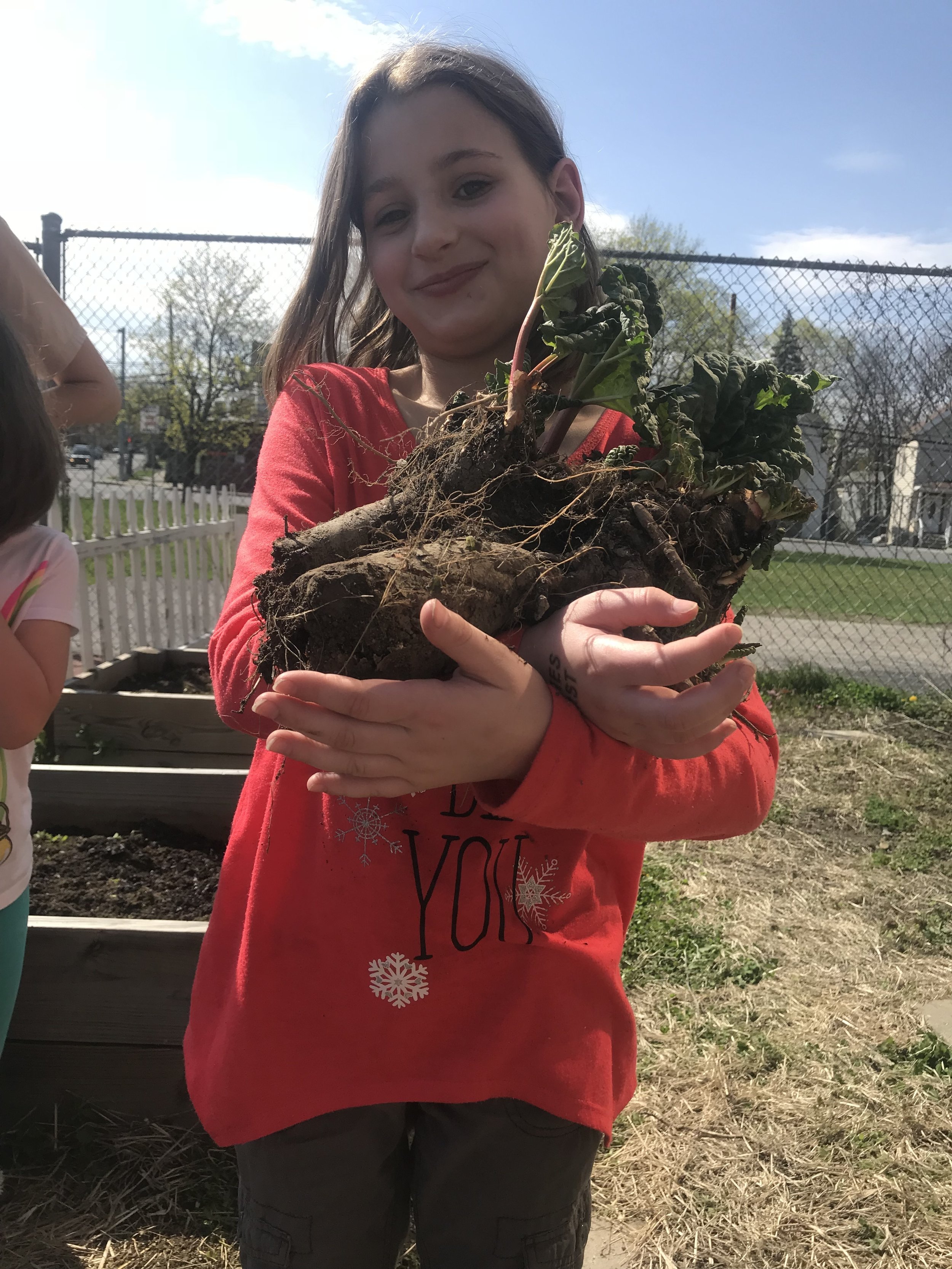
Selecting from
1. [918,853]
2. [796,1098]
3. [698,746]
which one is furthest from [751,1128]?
[918,853]

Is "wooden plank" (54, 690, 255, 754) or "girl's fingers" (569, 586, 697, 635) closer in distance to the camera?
"girl's fingers" (569, 586, 697, 635)

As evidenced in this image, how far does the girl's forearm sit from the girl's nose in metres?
1.25

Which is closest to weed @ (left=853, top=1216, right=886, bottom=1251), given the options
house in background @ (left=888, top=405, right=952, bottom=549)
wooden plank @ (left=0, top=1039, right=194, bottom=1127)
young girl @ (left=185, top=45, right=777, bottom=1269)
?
young girl @ (left=185, top=45, right=777, bottom=1269)

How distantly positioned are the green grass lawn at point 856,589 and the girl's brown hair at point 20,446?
6961 mm

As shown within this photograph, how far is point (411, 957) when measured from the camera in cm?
139

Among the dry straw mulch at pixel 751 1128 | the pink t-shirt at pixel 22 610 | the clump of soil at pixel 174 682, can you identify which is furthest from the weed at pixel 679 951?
the clump of soil at pixel 174 682

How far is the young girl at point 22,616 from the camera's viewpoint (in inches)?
74.9

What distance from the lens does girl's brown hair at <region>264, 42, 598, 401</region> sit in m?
1.58

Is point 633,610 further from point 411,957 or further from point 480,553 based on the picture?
point 411,957

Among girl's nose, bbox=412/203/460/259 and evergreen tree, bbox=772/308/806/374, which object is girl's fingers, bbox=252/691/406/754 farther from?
evergreen tree, bbox=772/308/806/374

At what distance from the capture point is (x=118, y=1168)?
2492mm

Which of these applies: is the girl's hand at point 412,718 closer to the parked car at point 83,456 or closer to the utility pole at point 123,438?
the parked car at point 83,456

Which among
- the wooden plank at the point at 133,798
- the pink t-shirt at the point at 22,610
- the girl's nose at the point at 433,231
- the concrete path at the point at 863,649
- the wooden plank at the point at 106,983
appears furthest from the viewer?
the concrete path at the point at 863,649

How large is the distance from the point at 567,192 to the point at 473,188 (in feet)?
0.83
